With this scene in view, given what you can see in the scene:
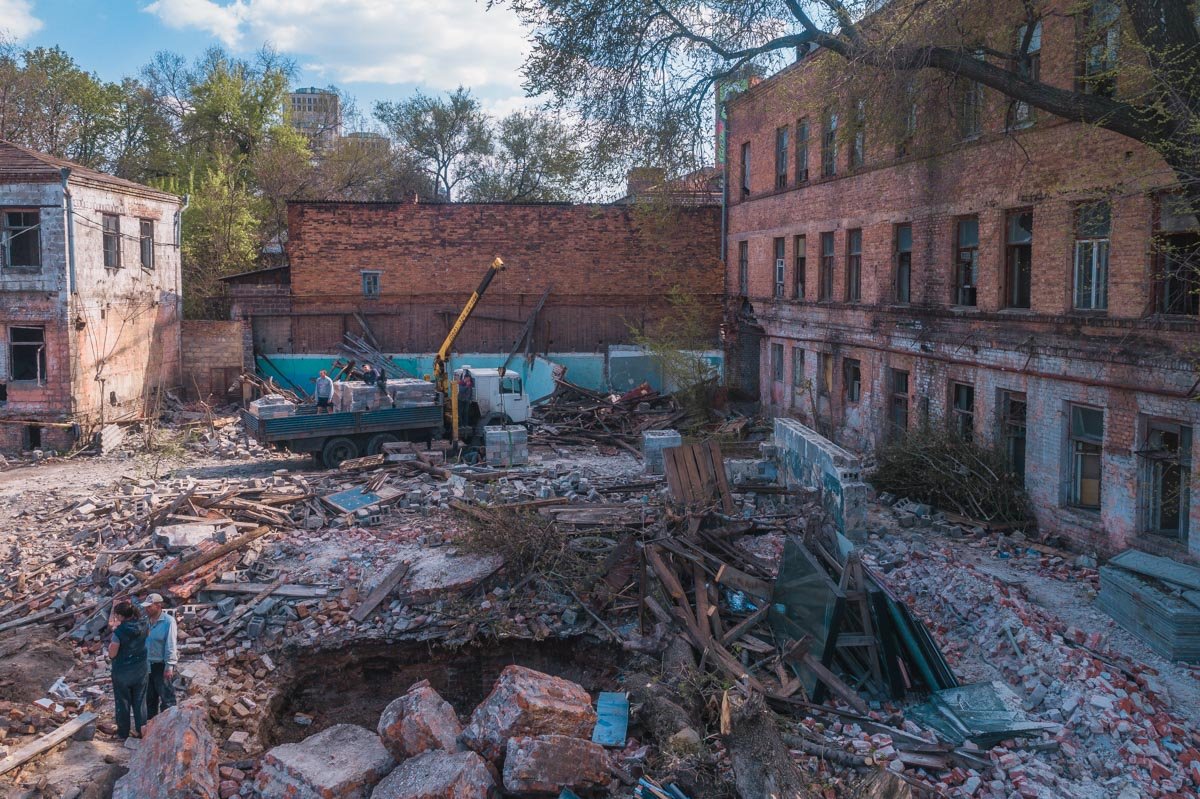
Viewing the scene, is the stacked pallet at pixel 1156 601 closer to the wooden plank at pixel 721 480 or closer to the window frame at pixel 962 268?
the wooden plank at pixel 721 480

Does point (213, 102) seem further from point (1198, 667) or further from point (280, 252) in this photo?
point (1198, 667)

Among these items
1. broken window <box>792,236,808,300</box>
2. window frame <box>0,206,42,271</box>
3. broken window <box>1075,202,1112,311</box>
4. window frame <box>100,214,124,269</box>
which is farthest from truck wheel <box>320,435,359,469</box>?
broken window <box>1075,202,1112,311</box>

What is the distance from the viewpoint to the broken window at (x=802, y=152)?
22.9 meters

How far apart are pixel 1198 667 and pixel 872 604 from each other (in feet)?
10.6

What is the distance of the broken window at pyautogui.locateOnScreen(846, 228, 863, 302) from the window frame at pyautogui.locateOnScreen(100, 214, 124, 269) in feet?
62.4

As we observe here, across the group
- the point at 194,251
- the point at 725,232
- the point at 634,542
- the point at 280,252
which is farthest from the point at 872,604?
the point at 280,252

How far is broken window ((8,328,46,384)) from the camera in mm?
22484

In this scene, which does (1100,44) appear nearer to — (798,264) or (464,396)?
(798,264)

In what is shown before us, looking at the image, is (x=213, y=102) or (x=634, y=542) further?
(x=213, y=102)

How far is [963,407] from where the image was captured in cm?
1677

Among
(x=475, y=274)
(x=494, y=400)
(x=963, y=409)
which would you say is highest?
(x=475, y=274)

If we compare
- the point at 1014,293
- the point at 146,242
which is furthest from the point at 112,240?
the point at 1014,293

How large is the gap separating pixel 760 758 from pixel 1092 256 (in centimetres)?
974

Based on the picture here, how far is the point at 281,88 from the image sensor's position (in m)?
40.5
